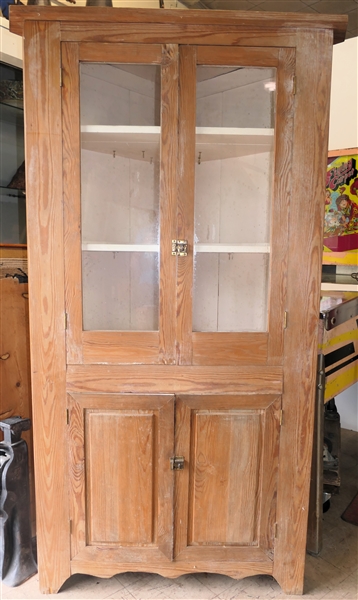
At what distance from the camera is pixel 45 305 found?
1411mm

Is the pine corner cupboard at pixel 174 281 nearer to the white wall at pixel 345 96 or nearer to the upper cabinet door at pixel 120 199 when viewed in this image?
the upper cabinet door at pixel 120 199

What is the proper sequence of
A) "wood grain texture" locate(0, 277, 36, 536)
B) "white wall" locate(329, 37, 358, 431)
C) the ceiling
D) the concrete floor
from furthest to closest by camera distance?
the ceiling
"white wall" locate(329, 37, 358, 431)
"wood grain texture" locate(0, 277, 36, 536)
the concrete floor

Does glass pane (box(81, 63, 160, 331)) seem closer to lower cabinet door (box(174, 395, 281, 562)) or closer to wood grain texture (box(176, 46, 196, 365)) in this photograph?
wood grain texture (box(176, 46, 196, 365))

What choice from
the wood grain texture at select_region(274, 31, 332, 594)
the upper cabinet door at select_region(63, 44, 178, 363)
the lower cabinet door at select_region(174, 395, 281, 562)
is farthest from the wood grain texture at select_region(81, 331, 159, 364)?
the wood grain texture at select_region(274, 31, 332, 594)

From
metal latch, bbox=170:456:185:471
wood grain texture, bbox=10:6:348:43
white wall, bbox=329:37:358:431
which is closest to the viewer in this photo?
wood grain texture, bbox=10:6:348:43

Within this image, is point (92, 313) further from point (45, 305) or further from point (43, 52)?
point (43, 52)

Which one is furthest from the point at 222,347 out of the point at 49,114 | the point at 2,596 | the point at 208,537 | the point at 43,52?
the point at 2,596

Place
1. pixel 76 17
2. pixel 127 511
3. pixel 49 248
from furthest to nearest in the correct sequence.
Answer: pixel 127 511 → pixel 49 248 → pixel 76 17

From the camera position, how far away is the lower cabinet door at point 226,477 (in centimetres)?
147

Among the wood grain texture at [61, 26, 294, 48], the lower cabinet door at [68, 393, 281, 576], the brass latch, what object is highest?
the wood grain texture at [61, 26, 294, 48]

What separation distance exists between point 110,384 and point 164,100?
3.16 feet

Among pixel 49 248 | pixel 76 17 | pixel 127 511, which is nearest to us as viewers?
pixel 76 17

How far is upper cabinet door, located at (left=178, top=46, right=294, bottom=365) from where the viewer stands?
135 cm

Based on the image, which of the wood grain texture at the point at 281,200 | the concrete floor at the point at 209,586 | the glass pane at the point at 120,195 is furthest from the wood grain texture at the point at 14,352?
the wood grain texture at the point at 281,200
